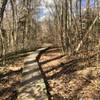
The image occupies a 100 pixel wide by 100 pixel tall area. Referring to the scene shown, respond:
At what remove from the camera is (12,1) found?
2230 cm

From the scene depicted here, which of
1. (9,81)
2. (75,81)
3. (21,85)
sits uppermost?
(21,85)

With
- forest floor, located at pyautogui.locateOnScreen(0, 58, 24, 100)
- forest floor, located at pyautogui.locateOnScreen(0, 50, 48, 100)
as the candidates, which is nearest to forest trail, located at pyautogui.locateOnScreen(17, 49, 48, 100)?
forest floor, located at pyautogui.locateOnScreen(0, 50, 48, 100)

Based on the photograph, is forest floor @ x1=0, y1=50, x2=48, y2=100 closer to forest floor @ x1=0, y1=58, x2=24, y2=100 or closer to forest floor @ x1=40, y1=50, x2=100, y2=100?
forest floor @ x1=0, y1=58, x2=24, y2=100

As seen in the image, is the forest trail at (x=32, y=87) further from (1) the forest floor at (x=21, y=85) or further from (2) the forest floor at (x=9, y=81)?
(2) the forest floor at (x=9, y=81)

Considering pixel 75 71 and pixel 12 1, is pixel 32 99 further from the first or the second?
pixel 12 1

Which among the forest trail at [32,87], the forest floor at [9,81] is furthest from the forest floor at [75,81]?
the forest floor at [9,81]

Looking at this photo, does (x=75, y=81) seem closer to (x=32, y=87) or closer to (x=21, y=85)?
(x=32, y=87)

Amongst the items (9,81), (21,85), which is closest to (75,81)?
(21,85)

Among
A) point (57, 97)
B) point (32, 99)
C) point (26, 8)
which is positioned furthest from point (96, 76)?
point (26, 8)

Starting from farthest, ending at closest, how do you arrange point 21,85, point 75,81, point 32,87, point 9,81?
point 9,81 < point 75,81 < point 21,85 < point 32,87

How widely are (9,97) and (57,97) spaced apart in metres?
1.66

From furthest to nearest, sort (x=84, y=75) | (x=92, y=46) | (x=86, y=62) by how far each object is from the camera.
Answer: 1. (x=92, y=46)
2. (x=86, y=62)
3. (x=84, y=75)

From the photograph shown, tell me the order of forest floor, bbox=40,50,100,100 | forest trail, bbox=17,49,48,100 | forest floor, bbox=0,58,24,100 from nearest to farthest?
forest trail, bbox=17,49,48,100 < forest floor, bbox=40,50,100,100 < forest floor, bbox=0,58,24,100

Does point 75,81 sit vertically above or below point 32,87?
below
